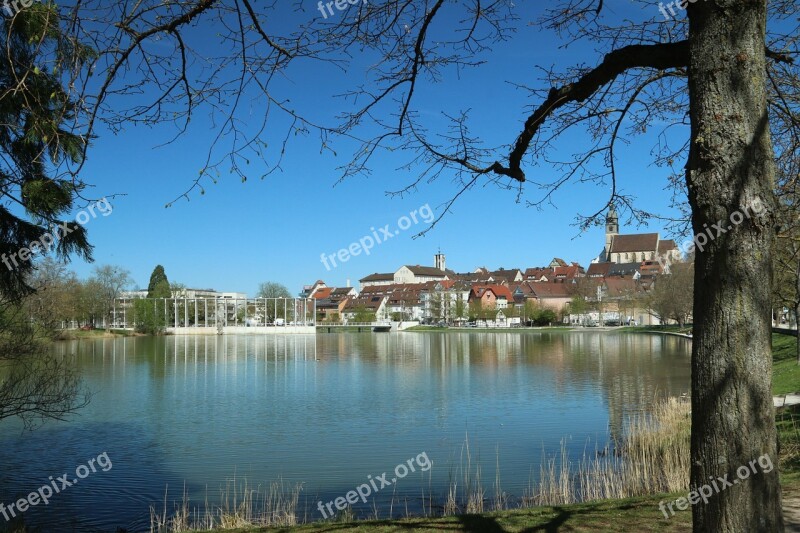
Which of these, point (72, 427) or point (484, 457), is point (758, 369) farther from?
point (72, 427)

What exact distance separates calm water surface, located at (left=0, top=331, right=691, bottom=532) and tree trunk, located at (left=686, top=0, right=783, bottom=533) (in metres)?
7.73

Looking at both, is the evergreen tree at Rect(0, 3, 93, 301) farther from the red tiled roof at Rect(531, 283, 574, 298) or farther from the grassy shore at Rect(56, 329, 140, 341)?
the red tiled roof at Rect(531, 283, 574, 298)

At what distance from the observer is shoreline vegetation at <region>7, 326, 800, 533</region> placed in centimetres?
650

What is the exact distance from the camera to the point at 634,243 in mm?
137875

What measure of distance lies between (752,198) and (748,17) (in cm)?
82

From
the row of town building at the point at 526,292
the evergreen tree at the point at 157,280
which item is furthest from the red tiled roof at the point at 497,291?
the evergreen tree at the point at 157,280

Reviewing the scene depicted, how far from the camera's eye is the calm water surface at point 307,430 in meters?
11.7

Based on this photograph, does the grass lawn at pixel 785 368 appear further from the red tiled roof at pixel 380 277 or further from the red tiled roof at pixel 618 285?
the red tiled roof at pixel 380 277

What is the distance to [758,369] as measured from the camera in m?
→ 2.79

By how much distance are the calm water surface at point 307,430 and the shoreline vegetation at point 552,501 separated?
0.46m

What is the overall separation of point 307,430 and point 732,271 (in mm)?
15606

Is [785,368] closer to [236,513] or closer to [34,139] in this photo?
[236,513]

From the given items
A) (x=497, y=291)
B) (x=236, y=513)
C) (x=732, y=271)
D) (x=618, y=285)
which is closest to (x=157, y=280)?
(x=497, y=291)

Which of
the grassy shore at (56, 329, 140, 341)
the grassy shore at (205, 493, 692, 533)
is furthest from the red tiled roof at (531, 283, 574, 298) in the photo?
the grassy shore at (205, 493, 692, 533)
